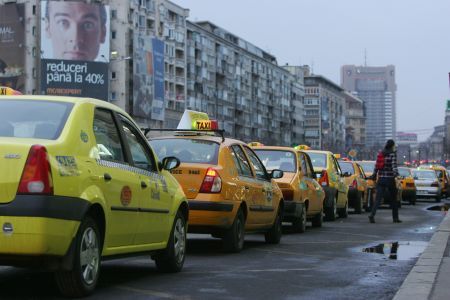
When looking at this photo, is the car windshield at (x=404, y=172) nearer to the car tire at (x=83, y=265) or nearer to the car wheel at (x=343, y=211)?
the car wheel at (x=343, y=211)

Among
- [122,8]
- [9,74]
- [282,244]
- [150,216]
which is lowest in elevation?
[282,244]

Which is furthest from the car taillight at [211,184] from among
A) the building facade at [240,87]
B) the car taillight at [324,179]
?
the building facade at [240,87]

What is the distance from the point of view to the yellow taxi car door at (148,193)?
7250 mm

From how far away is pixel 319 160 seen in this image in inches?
733

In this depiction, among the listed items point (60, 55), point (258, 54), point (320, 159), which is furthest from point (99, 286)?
point (258, 54)

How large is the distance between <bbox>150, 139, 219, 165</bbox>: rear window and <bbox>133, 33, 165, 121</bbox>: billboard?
85.9 metres

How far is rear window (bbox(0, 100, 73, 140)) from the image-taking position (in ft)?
19.9

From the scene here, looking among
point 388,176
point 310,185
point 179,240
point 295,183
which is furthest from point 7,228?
point 388,176

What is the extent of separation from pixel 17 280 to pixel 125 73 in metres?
91.0

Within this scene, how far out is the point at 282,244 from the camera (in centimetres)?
1215

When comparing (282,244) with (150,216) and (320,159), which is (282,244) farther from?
(320,159)

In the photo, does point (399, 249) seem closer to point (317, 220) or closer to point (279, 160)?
point (279, 160)

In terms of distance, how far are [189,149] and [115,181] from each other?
3921 millimetres

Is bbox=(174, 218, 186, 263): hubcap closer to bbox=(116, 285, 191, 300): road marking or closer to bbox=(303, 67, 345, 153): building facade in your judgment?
bbox=(116, 285, 191, 300): road marking
